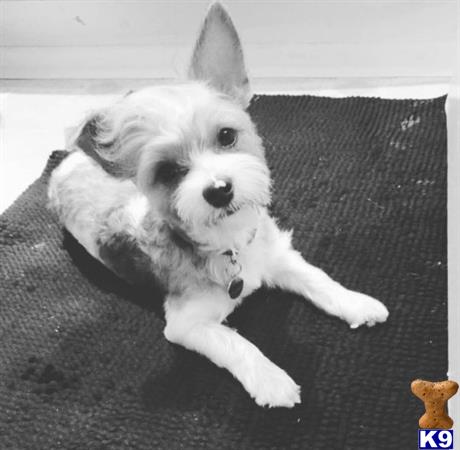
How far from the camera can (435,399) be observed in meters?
1.34

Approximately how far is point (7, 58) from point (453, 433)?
357 cm

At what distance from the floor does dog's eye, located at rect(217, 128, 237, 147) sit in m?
1.40

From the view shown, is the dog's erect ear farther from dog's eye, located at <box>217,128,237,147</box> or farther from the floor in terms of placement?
the floor

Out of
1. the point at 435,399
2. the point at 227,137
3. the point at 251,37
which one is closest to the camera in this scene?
the point at 435,399

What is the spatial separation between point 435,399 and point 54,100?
3003 millimetres

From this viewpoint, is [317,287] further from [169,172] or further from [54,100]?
[54,100]

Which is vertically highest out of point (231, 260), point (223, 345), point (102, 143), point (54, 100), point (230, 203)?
point (102, 143)

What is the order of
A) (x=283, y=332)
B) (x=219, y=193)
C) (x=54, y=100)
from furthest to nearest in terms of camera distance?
(x=54, y=100) < (x=283, y=332) < (x=219, y=193)

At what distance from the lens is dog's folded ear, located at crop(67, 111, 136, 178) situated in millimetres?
1680


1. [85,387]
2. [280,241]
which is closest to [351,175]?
[280,241]

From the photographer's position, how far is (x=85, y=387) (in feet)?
6.14

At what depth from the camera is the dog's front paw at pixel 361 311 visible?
1.83 metres

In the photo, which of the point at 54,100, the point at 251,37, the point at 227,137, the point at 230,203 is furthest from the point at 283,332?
the point at 54,100

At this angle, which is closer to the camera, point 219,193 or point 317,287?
point 219,193
